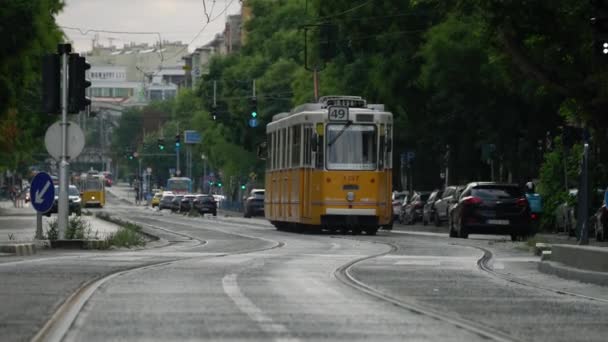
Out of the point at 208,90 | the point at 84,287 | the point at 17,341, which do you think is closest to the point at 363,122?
the point at 84,287

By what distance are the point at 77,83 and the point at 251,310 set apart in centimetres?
1651

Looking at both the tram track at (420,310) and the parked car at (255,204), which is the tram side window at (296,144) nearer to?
the tram track at (420,310)

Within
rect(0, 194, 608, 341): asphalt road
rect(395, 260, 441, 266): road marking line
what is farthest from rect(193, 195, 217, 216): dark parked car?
rect(395, 260, 441, 266): road marking line

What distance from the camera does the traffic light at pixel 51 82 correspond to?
31.2m

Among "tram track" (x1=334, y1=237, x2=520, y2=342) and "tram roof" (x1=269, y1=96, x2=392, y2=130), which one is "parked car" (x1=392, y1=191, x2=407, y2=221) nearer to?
"tram roof" (x1=269, y1=96, x2=392, y2=130)

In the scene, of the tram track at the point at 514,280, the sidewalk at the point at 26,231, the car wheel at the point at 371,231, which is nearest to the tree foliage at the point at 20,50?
the sidewalk at the point at 26,231

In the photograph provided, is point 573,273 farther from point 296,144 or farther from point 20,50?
point 20,50

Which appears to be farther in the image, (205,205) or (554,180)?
(205,205)

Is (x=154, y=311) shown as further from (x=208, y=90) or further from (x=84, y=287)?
(x=208, y=90)

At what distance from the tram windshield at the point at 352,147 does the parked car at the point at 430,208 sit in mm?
20074

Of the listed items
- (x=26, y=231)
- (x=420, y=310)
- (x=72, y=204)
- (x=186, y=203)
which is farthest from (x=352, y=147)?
(x=186, y=203)

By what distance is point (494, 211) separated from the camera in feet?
147

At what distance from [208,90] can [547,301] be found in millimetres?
103245

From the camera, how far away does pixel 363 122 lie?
45.9 metres
